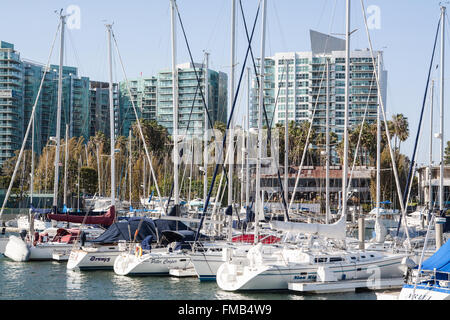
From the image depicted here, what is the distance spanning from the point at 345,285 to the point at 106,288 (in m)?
10.7

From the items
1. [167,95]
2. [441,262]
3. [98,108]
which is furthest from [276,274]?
[167,95]

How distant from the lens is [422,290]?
22.8 meters

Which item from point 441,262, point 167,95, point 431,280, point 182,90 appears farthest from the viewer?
point 167,95

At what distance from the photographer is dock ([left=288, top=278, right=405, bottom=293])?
28.1m

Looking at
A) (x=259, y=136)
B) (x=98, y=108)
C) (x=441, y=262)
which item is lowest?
(x=441, y=262)

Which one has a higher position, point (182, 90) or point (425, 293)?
point (182, 90)

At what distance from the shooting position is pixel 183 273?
33188mm

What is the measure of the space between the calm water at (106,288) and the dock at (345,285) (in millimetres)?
295

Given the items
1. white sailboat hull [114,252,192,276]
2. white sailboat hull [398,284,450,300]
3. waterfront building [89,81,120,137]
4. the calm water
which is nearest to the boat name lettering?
the calm water

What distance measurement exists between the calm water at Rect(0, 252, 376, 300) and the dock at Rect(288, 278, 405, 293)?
295 mm

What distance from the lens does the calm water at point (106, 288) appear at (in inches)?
1105

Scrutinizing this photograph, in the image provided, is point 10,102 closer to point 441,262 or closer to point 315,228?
point 315,228

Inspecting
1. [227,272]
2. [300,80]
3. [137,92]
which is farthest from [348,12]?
[137,92]
